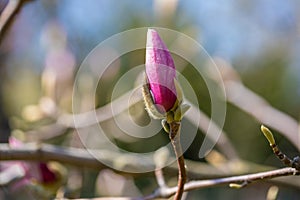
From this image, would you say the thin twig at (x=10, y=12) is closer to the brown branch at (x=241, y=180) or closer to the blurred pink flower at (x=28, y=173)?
the blurred pink flower at (x=28, y=173)

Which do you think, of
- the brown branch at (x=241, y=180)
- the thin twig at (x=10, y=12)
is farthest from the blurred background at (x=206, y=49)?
the brown branch at (x=241, y=180)

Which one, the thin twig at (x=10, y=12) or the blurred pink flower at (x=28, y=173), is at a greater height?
the thin twig at (x=10, y=12)

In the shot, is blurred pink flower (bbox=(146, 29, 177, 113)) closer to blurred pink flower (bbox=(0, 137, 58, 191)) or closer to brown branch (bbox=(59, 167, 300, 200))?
brown branch (bbox=(59, 167, 300, 200))

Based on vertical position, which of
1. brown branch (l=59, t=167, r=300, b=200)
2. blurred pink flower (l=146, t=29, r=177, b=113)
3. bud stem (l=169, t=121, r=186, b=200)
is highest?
blurred pink flower (l=146, t=29, r=177, b=113)

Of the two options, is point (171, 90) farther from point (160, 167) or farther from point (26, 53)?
point (26, 53)

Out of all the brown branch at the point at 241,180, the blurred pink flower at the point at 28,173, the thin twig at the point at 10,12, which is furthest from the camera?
the blurred pink flower at the point at 28,173

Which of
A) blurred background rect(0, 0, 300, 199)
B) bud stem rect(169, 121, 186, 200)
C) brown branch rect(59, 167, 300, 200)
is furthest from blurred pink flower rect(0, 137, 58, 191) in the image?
blurred background rect(0, 0, 300, 199)

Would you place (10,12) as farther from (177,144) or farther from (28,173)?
(177,144)

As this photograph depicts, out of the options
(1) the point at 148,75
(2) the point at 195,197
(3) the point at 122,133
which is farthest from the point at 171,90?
(2) the point at 195,197
